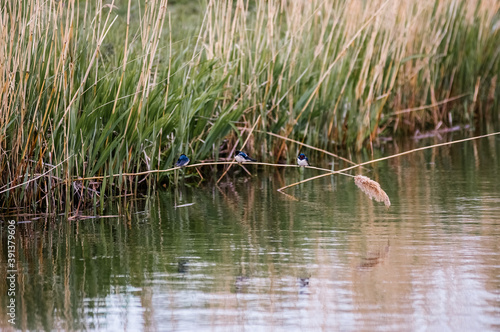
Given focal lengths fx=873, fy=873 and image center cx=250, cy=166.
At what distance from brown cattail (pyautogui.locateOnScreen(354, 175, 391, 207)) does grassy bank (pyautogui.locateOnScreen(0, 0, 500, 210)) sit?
66.4 inches

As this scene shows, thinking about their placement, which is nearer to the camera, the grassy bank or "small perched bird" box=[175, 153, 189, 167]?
the grassy bank

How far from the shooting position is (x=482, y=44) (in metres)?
10.3

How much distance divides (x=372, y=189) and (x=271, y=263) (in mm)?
975

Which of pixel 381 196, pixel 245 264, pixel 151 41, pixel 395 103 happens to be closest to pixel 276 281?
pixel 245 264

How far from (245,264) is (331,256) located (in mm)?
440

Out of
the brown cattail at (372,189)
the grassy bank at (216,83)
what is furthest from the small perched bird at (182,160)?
the brown cattail at (372,189)

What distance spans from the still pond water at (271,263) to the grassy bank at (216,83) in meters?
0.42

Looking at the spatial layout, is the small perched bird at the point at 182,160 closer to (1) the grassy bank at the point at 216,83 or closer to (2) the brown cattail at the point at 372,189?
(1) the grassy bank at the point at 216,83

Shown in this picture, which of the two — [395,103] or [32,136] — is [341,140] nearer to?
[395,103]

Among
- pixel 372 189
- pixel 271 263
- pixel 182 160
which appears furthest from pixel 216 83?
pixel 271 263

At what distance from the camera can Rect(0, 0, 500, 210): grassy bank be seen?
5.40 meters

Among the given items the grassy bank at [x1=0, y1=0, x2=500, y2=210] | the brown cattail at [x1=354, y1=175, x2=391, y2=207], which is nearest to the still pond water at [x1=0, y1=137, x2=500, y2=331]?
the brown cattail at [x1=354, y1=175, x2=391, y2=207]

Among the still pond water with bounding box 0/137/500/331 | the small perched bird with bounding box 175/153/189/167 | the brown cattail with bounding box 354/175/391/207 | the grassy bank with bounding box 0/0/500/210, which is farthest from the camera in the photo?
the small perched bird with bounding box 175/153/189/167

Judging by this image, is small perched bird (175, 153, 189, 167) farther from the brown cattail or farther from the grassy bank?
the brown cattail
